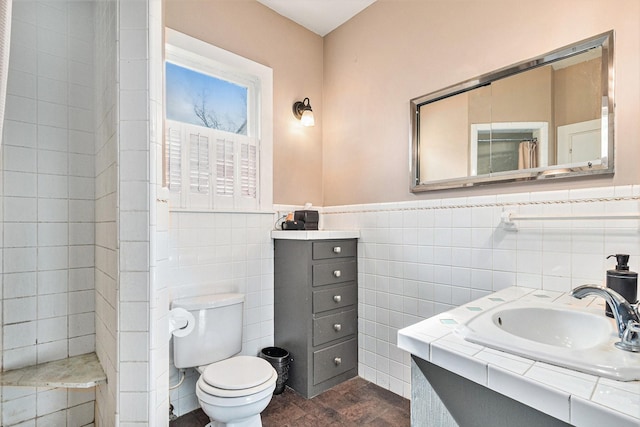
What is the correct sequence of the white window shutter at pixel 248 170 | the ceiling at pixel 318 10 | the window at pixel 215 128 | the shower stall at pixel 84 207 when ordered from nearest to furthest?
the shower stall at pixel 84 207, the window at pixel 215 128, the white window shutter at pixel 248 170, the ceiling at pixel 318 10

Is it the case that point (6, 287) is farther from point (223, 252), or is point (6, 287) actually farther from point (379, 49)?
point (379, 49)

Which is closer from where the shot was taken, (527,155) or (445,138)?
(527,155)

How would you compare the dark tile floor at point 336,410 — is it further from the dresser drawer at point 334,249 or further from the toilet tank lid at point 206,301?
the dresser drawer at point 334,249

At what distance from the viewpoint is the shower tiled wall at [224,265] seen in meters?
1.92

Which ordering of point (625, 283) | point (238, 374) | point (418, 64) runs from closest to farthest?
point (625, 283)
point (238, 374)
point (418, 64)

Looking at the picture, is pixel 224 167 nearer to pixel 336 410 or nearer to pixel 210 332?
pixel 210 332

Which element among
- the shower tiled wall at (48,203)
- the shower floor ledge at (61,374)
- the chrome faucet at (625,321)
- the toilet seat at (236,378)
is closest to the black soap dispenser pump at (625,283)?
the chrome faucet at (625,321)

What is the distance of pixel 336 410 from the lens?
6.32ft

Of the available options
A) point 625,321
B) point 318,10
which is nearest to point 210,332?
point 625,321

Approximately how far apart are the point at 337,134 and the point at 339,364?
70.4 inches

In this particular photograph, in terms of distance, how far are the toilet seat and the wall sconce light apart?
177 centimetres

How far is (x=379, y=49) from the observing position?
235cm

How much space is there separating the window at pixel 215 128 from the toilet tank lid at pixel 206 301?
564 mm

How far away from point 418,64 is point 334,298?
169 centimetres
